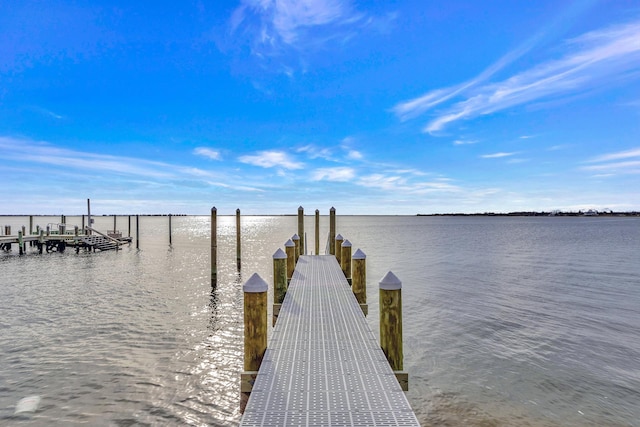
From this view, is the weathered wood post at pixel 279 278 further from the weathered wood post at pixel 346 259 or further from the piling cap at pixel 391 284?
the piling cap at pixel 391 284

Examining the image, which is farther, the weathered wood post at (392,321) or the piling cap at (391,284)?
the piling cap at (391,284)

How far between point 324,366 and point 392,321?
1284mm

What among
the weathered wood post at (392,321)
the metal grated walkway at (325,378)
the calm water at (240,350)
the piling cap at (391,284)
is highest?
the piling cap at (391,284)

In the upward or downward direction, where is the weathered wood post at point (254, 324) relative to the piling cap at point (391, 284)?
downward

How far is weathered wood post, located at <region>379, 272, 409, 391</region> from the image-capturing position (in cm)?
539

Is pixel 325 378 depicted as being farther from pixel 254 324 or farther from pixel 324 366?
pixel 254 324

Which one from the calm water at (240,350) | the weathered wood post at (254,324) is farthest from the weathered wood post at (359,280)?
the weathered wood post at (254,324)

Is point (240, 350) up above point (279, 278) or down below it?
below

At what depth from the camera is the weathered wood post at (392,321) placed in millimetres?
5395

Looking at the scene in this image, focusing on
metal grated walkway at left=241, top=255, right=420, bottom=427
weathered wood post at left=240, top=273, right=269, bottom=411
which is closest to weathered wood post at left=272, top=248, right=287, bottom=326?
metal grated walkway at left=241, top=255, right=420, bottom=427

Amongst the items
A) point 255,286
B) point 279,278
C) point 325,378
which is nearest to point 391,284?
point 325,378

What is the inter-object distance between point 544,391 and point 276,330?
6.10m

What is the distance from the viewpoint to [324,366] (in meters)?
5.05

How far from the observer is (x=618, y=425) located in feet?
21.4
